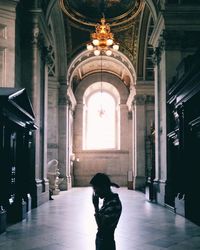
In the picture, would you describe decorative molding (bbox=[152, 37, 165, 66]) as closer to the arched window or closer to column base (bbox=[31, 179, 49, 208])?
column base (bbox=[31, 179, 49, 208])

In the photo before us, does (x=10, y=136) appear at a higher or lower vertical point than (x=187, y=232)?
higher

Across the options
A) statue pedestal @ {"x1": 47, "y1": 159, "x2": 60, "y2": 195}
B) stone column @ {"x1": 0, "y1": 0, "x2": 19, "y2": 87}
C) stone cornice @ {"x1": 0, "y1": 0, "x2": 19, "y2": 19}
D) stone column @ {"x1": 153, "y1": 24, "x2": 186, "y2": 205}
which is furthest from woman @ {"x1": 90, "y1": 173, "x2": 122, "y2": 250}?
statue pedestal @ {"x1": 47, "y1": 159, "x2": 60, "y2": 195}

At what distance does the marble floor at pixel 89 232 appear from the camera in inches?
292

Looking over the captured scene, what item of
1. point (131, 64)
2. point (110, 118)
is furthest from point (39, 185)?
point (110, 118)

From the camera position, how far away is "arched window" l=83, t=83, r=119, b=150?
34.5 m

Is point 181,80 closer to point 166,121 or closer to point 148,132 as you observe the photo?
point 166,121

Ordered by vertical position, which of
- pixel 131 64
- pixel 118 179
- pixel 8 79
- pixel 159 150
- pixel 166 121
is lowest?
pixel 118 179

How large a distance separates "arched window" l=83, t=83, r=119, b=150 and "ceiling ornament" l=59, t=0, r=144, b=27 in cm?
1074

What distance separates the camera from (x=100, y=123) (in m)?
35.0

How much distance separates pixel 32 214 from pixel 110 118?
2316 cm

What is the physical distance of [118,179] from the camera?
32.3 meters

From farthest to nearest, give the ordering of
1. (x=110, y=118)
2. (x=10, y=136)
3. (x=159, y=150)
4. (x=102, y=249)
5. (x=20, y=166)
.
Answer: (x=110, y=118) < (x=159, y=150) < (x=20, y=166) < (x=10, y=136) < (x=102, y=249)

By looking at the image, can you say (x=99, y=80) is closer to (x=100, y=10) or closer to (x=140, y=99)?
(x=140, y=99)

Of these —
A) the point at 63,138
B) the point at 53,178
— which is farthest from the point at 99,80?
the point at 53,178
